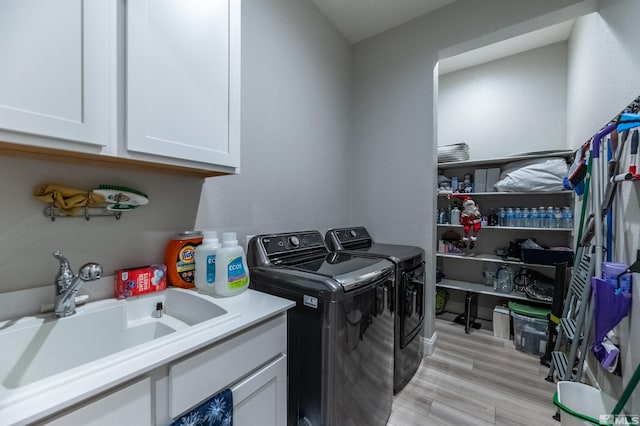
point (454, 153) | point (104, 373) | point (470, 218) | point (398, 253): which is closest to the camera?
point (104, 373)

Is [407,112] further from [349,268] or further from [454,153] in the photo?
[349,268]

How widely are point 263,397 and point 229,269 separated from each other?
50cm

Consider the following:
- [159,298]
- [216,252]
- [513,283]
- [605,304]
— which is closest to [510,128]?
[513,283]

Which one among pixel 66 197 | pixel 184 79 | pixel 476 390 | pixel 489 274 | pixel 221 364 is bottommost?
pixel 476 390

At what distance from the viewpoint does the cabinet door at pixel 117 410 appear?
1.81ft

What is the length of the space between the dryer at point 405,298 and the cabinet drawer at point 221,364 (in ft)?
3.14

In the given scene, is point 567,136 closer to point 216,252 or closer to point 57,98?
point 216,252

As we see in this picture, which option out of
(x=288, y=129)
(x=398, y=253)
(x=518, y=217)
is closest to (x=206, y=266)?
(x=288, y=129)

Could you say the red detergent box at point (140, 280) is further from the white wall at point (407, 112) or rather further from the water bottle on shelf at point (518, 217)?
the water bottle on shelf at point (518, 217)

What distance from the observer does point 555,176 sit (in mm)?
2502

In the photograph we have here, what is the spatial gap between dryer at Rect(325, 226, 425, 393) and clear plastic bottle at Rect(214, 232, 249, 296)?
927 millimetres

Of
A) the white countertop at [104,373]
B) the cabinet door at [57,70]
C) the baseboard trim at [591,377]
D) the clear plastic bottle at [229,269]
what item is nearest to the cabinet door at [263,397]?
the white countertop at [104,373]

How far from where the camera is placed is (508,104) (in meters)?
3.03

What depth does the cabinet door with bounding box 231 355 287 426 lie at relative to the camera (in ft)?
2.92
